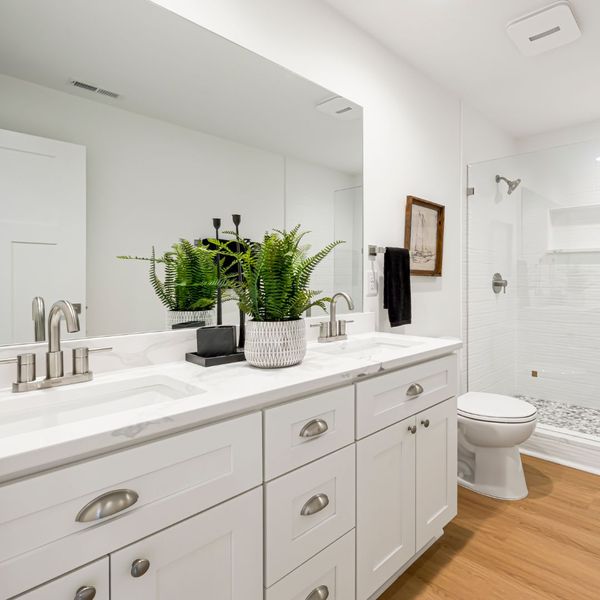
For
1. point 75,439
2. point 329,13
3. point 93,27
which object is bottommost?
point 75,439

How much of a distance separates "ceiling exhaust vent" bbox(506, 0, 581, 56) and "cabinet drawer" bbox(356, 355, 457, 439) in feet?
5.49

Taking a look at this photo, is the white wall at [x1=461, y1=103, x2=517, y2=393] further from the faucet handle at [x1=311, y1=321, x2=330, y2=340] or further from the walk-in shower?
the faucet handle at [x1=311, y1=321, x2=330, y2=340]

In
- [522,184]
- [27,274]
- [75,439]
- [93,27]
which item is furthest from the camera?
[522,184]

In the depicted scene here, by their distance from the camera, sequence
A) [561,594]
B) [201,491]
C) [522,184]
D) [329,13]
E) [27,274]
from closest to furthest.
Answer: [201,491]
[27,274]
[561,594]
[329,13]
[522,184]

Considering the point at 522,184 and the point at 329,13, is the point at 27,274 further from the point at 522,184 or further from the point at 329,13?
the point at 522,184

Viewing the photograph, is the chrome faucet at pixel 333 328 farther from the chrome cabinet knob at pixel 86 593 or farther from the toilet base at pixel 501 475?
the chrome cabinet knob at pixel 86 593

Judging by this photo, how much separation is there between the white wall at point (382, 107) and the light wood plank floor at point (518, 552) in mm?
1016

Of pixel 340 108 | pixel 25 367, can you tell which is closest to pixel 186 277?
pixel 25 367

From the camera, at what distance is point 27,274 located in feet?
3.52

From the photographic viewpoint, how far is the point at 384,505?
134 cm

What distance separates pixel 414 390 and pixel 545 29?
1.95 metres

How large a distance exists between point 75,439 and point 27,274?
0.61 m

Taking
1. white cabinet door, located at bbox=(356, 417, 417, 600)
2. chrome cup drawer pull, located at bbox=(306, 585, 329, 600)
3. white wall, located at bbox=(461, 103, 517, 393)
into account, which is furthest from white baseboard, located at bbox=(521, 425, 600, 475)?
chrome cup drawer pull, located at bbox=(306, 585, 329, 600)

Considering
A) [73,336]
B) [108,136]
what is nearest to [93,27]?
[108,136]
